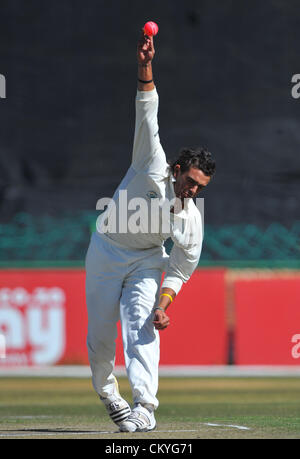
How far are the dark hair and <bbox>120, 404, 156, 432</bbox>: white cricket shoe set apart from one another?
1423 mm

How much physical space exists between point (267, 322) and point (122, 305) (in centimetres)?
811

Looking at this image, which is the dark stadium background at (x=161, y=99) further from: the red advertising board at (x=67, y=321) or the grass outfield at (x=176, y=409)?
the grass outfield at (x=176, y=409)

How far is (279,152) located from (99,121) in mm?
Answer: 3326

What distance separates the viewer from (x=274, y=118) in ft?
62.7

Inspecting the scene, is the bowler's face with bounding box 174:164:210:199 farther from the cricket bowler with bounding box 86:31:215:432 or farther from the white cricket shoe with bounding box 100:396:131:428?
the white cricket shoe with bounding box 100:396:131:428

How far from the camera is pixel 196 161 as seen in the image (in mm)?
6113

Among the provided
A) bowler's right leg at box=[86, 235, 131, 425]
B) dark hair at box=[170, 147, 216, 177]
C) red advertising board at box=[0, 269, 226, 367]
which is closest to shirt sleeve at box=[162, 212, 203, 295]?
bowler's right leg at box=[86, 235, 131, 425]

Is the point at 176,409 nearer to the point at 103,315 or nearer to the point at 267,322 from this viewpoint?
the point at 103,315

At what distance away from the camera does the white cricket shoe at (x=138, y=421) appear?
6.04m

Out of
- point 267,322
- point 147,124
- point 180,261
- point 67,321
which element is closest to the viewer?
point 147,124

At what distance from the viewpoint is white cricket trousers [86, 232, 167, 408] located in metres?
6.29

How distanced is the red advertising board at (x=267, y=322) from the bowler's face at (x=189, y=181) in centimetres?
805

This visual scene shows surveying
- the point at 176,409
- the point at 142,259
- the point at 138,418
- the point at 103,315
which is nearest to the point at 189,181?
the point at 142,259

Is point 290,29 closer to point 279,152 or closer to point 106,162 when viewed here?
point 279,152
